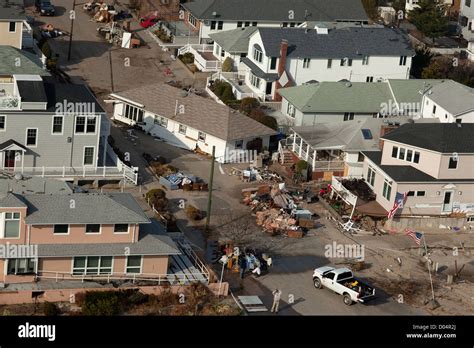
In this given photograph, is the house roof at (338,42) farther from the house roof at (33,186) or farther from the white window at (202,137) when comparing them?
the house roof at (33,186)

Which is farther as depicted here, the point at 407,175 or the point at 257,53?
the point at 257,53

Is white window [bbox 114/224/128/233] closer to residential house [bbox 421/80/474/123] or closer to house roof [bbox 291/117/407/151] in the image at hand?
house roof [bbox 291/117/407/151]

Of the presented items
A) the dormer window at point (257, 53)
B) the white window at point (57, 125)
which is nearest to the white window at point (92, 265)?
the white window at point (57, 125)

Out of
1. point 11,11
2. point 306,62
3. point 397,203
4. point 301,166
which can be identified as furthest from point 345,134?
point 11,11

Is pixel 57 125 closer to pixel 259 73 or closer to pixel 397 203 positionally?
pixel 397 203

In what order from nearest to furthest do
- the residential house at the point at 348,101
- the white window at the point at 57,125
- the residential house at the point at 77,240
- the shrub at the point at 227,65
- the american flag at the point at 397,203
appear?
the residential house at the point at 77,240 < the american flag at the point at 397,203 < the white window at the point at 57,125 < the residential house at the point at 348,101 < the shrub at the point at 227,65

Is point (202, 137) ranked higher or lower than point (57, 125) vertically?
lower
